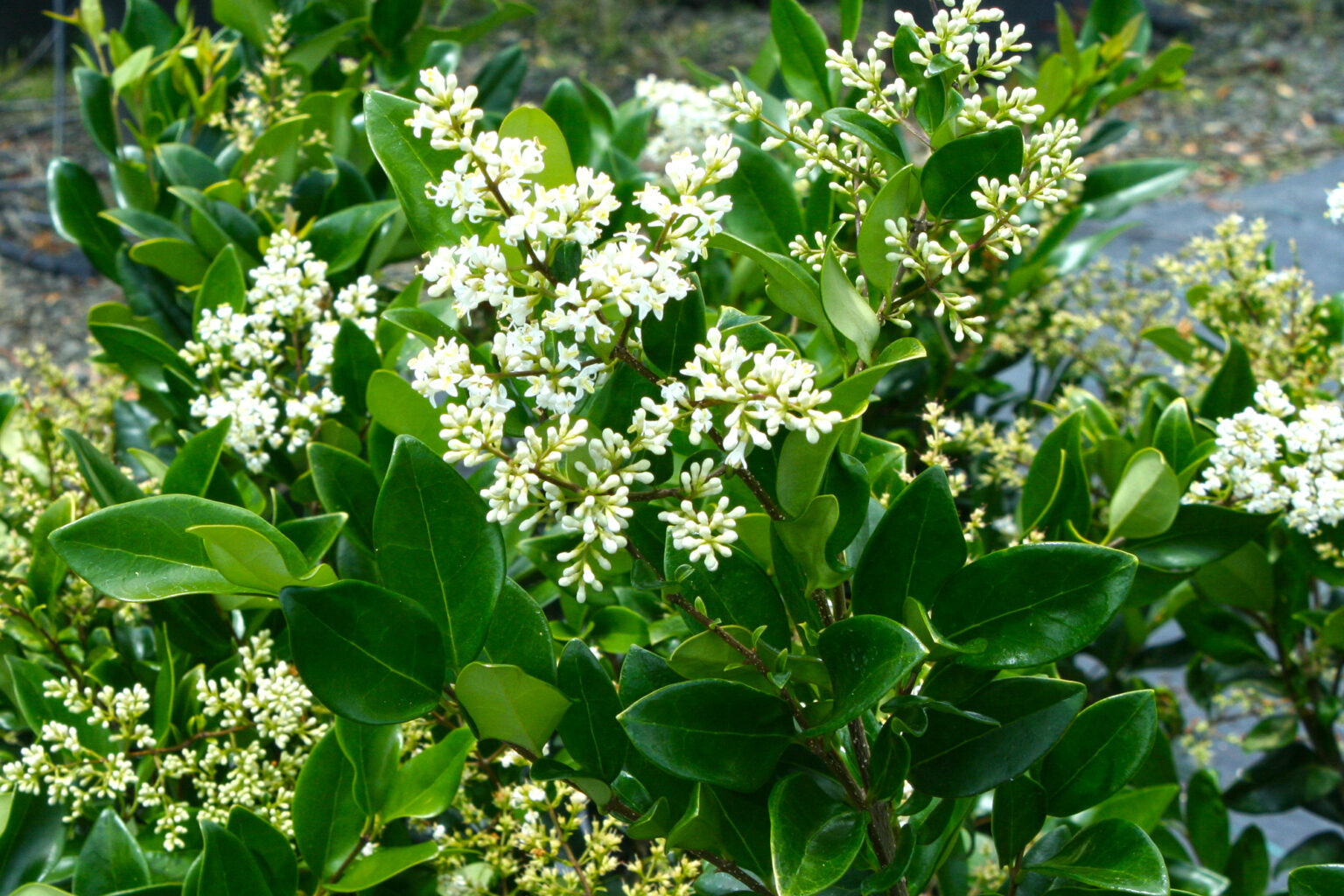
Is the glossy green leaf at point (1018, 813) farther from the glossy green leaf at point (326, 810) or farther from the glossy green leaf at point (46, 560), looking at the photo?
the glossy green leaf at point (46, 560)

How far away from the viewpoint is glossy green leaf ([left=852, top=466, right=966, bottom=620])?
0.80m

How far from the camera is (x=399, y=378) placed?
1.03 m

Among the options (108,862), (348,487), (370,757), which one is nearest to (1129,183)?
(348,487)

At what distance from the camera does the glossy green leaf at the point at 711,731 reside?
0.76 m

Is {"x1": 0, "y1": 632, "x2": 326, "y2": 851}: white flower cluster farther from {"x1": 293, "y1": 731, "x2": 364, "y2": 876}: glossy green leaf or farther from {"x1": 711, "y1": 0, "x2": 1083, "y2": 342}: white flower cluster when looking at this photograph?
{"x1": 711, "y1": 0, "x2": 1083, "y2": 342}: white flower cluster

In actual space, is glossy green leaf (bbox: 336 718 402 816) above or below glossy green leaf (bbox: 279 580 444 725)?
below

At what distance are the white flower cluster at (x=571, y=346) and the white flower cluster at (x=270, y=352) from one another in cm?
54

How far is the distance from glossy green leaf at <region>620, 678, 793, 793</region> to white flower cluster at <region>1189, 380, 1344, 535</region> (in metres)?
0.56

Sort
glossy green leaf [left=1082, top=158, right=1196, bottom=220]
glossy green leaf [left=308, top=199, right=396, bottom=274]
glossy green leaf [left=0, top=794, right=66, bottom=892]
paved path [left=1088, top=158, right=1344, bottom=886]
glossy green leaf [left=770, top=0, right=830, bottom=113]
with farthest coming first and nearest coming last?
1. paved path [left=1088, top=158, right=1344, bottom=886]
2. glossy green leaf [left=1082, top=158, right=1196, bottom=220]
3. glossy green leaf [left=308, top=199, right=396, bottom=274]
4. glossy green leaf [left=770, top=0, right=830, bottom=113]
5. glossy green leaf [left=0, top=794, right=66, bottom=892]

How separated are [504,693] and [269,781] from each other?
16.7 inches

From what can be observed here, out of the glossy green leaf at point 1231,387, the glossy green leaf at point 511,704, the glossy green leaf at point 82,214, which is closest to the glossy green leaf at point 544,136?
the glossy green leaf at point 511,704

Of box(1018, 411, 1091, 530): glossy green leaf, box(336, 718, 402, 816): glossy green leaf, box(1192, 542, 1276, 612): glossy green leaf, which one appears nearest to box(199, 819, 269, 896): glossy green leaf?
box(336, 718, 402, 816): glossy green leaf

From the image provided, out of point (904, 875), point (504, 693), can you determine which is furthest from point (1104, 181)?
point (504, 693)

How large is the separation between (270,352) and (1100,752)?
0.93 metres
